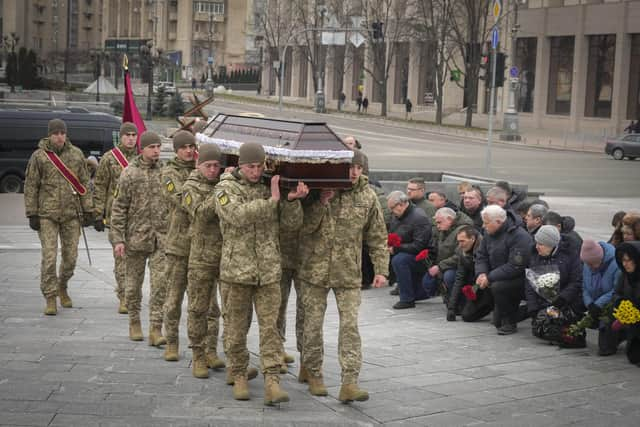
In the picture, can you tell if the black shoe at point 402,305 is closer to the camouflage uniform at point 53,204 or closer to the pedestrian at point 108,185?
the pedestrian at point 108,185

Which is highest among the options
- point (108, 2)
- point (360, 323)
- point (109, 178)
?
point (108, 2)

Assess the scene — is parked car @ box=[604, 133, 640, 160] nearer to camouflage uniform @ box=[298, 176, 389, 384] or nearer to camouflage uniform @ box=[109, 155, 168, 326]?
camouflage uniform @ box=[109, 155, 168, 326]

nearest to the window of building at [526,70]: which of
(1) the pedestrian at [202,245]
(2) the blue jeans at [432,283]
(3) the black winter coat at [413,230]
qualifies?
(3) the black winter coat at [413,230]

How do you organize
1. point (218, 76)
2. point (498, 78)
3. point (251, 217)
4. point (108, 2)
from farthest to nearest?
point (108, 2) < point (218, 76) < point (498, 78) < point (251, 217)

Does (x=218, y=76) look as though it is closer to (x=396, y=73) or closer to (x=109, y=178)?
(x=396, y=73)

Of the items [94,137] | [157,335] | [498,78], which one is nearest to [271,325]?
[157,335]

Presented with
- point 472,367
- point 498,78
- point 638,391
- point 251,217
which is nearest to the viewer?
point 251,217

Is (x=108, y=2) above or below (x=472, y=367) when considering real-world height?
above

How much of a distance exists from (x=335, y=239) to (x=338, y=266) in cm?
20

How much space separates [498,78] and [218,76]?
89556mm

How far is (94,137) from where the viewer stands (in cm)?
2512

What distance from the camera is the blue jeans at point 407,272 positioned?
12.1 meters

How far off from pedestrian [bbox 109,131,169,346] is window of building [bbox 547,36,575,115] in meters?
57.3

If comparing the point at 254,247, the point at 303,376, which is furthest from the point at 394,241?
the point at 254,247
